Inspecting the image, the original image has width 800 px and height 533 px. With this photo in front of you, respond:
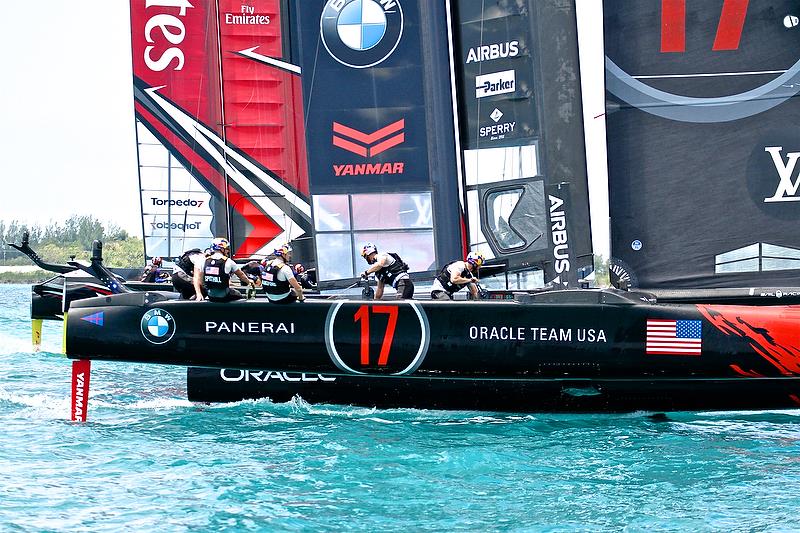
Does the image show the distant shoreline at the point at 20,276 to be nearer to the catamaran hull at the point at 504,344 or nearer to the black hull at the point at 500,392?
the black hull at the point at 500,392

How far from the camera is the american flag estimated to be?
28.5ft

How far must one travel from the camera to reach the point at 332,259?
11.6 meters

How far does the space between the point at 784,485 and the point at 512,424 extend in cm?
281

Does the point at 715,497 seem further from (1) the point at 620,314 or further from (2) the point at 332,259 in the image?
(2) the point at 332,259

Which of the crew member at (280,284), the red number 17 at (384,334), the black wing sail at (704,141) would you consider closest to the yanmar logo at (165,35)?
the crew member at (280,284)

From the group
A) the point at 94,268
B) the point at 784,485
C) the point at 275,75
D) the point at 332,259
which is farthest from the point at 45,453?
the point at 275,75

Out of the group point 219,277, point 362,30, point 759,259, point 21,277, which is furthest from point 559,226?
point 21,277

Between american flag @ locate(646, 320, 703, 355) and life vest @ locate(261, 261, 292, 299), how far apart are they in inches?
126

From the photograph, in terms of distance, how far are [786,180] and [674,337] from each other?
2.10m

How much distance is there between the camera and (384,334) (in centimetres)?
910

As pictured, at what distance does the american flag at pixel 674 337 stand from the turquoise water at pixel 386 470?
807 mm

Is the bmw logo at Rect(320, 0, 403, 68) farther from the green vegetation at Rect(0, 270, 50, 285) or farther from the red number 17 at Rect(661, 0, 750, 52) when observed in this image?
the green vegetation at Rect(0, 270, 50, 285)

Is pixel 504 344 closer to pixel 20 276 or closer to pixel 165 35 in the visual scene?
pixel 165 35

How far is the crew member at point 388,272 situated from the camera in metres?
10.0
